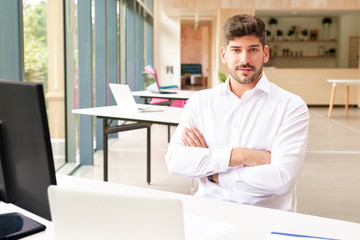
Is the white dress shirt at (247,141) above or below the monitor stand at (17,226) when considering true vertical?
above

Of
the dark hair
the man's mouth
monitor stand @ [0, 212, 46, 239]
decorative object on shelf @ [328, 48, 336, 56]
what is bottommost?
monitor stand @ [0, 212, 46, 239]

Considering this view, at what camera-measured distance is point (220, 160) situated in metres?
1.97

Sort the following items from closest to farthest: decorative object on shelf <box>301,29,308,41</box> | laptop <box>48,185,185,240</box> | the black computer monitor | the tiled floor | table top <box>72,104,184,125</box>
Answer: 1. laptop <box>48,185,185,240</box>
2. the black computer monitor
3. table top <box>72,104,184,125</box>
4. the tiled floor
5. decorative object on shelf <box>301,29,308,41</box>

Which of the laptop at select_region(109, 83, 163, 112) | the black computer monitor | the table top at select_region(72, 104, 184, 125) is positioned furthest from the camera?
the laptop at select_region(109, 83, 163, 112)

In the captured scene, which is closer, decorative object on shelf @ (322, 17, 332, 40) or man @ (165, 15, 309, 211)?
man @ (165, 15, 309, 211)

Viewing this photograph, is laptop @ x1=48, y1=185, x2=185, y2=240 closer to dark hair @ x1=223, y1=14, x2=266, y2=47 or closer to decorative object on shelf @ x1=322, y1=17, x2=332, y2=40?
dark hair @ x1=223, y1=14, x2=266, y2=47

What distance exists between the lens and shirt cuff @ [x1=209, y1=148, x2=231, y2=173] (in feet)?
6.45

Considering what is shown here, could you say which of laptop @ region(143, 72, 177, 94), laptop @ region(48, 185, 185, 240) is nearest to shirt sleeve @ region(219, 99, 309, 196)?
laptop @ region(48, 185, 185, 240)

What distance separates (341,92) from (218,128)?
36.7 ft

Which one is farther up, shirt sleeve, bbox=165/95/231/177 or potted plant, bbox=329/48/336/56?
potted plant, bbox=329/48/336/56

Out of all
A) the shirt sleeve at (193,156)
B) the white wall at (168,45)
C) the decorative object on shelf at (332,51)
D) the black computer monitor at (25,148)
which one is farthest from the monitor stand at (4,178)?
the decorative object on shelf at (332,51)

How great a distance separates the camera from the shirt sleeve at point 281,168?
192 cm

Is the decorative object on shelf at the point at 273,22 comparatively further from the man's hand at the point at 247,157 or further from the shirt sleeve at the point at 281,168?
the man's hand at the point at 247,157

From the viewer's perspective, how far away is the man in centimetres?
196
